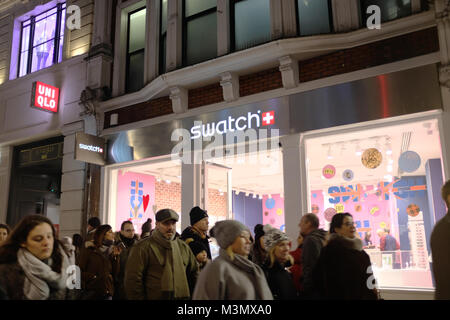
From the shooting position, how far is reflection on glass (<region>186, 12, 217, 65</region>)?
922cm

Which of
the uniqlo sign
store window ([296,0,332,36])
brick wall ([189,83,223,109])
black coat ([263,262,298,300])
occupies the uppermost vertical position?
store window ([296,0,332,36])

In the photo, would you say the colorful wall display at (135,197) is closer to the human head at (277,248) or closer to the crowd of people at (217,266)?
the crowd of people at (217,266)

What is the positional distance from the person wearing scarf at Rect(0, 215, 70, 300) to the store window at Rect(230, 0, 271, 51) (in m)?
6.51

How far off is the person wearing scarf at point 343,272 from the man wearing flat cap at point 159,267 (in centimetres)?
139

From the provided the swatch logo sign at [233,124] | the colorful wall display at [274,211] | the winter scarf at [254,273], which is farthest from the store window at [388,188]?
the winter scarf at [254,273]

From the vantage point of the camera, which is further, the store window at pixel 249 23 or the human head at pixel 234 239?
the store window at pixel 249 23

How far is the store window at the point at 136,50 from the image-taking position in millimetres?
10562

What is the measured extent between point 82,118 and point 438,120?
27.6 ft

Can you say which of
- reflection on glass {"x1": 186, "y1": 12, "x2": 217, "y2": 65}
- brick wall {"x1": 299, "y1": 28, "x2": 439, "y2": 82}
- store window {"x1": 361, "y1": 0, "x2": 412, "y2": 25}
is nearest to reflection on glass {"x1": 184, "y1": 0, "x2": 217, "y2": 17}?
reflection on glass {"x1": 186, "y1": 12, "x2": 217, "y2": 65}

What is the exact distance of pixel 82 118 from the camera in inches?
418

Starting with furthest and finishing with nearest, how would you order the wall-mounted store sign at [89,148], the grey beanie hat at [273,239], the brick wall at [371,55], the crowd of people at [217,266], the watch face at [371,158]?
the wall-mounted store sign at [89,148]
the watch face at [371,158]
the brick wall at [371,55]
the grey beanie hat at [273,239]
the crowd of people at [217,266]

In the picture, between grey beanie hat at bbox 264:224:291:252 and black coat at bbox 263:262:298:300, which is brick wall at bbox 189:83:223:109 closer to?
grey beanie hat at bbox 264:224:291:252

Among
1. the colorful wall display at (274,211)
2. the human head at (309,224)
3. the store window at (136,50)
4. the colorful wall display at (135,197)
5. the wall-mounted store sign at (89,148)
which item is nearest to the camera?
the human head at (309,224)
